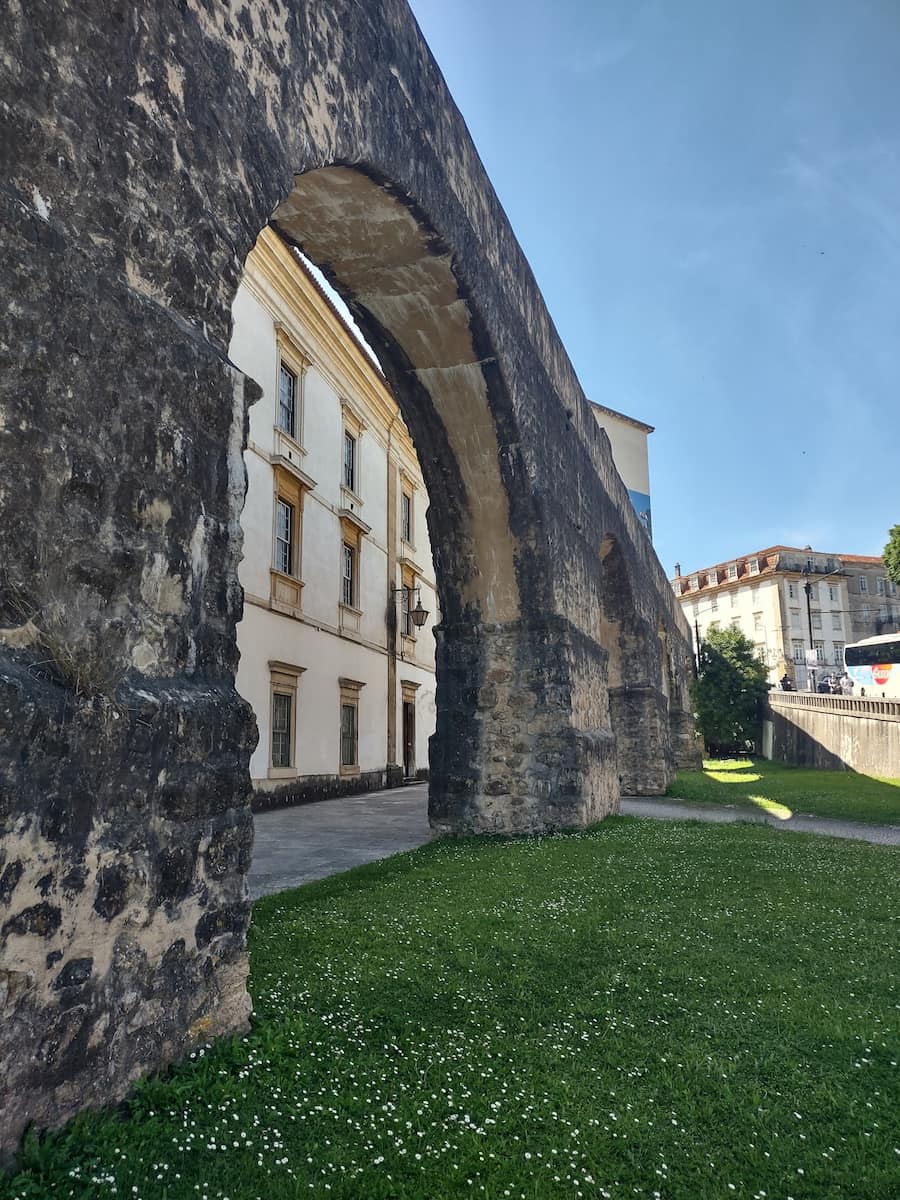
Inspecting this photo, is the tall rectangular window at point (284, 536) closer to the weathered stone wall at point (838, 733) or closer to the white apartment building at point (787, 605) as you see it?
the weathered stone wall at point (838, 733)

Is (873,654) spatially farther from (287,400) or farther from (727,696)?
(287,400)

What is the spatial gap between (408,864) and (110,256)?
4511mm

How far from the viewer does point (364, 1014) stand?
2.79 meters

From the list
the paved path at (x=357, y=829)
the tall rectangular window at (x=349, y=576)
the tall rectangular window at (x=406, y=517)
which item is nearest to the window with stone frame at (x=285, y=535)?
the tall rectangular window at (x=349, y=576)

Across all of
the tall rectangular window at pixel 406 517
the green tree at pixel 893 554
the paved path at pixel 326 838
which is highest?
the green tree at pixel 893 554

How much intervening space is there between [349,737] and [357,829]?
6.57 metres

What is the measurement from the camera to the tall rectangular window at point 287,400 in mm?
12742

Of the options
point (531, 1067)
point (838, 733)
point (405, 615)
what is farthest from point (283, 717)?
point (838, 733)

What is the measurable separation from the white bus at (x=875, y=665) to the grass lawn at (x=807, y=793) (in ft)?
44.2

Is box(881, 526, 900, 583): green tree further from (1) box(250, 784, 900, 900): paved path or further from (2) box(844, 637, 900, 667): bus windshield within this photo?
(1) box(250, 784, 900, 900): paved path

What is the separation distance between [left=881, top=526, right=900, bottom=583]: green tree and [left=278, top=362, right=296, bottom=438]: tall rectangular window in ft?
97.8

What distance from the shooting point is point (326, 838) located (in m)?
7.74

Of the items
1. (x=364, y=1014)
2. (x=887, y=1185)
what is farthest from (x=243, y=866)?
(x=887, y=1185)

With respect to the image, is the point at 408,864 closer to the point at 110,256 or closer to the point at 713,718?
the point at 110,256
